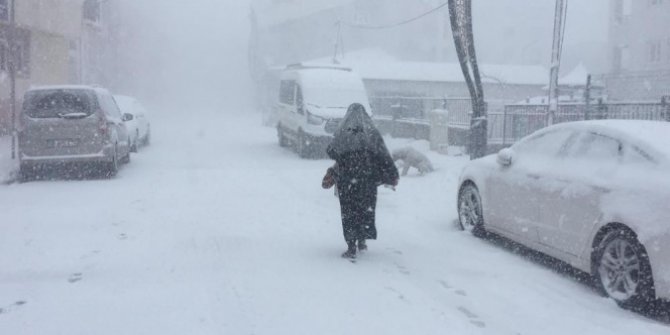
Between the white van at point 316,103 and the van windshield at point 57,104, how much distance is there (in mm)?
6452

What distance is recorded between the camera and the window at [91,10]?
34906 mm

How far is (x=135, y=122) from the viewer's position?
19078 mm

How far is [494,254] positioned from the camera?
25.4 ft

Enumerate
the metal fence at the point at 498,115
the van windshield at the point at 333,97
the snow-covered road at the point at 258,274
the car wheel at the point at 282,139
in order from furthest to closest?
1. the car wheel at the point at 282,139
2. the van windshield at the point at 333,97
3. the metal fence at the point at 498,115
4. the snow-covered road at the point at 258,274

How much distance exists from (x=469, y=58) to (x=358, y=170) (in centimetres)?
853

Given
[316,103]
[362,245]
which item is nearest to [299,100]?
[316,103]

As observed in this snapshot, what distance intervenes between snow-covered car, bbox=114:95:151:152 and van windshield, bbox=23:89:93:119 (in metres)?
4.63

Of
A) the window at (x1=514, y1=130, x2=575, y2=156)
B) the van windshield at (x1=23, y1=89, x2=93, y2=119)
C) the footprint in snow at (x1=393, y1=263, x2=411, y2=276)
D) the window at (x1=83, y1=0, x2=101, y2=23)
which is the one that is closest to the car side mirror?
the window at (x1=514, y1=130, x2=575, y2=156)

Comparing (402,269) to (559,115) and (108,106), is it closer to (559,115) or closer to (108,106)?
(108,106)

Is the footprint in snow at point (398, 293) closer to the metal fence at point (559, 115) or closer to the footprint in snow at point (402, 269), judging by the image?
the footprint in snow at point (402, 269)

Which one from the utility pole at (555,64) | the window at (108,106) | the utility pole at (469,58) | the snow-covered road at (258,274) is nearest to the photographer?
the snow-covered road at (258,274)

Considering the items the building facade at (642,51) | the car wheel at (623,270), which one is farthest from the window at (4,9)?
the building facade at (642,51)

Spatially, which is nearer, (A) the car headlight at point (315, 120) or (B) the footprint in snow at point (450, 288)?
(B) the footprint in snow at point (450, 288)

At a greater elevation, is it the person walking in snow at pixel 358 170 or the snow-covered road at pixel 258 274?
the person walking in snow at pixel 358 170
